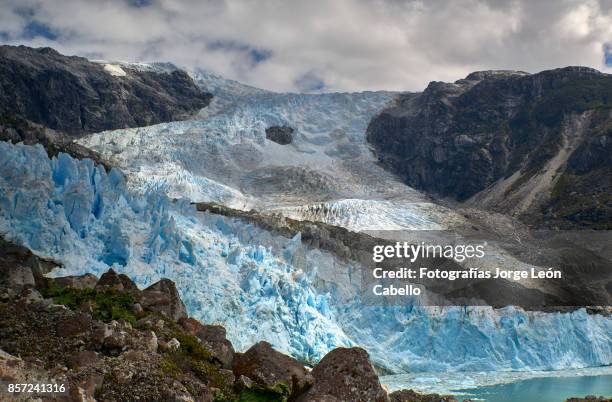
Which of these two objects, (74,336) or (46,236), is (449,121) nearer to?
(46,236)

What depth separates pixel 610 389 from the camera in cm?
2475

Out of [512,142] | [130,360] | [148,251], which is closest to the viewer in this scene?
[130,360]

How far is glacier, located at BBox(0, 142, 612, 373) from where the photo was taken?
72.0 feet

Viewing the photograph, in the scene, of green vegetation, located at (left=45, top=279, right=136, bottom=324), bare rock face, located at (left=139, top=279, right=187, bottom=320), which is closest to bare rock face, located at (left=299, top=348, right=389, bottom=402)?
green vegetation, located at (left=45, top=279, right=136, bottom=324)

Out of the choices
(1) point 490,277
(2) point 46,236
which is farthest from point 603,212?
(2) point 46,236

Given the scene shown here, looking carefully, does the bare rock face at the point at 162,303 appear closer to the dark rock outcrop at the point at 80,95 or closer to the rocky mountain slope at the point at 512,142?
the rocky mountain slope at the point at 512,142

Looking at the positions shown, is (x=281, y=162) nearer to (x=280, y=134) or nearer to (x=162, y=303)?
(x=280, y=134)

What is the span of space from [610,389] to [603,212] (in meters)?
64.5

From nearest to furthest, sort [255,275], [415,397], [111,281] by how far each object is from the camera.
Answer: [415,397] → [111,281] → [255,275]

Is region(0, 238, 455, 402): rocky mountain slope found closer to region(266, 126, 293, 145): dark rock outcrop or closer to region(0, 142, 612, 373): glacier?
Result: region(0, 142, 612, 373): glacier

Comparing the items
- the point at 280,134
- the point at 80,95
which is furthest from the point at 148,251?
the point at 80,95

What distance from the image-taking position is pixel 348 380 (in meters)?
7.40

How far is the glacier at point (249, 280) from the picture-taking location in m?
→ 22.0

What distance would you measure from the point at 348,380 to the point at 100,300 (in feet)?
18.7
